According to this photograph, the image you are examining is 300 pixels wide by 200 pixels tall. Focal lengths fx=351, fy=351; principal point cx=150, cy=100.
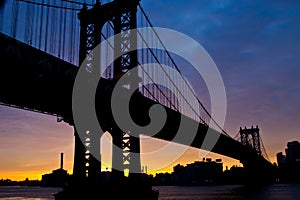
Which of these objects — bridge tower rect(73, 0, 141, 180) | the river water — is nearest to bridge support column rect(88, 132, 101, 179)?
bridge tower rect(73, 0, 141, 180)

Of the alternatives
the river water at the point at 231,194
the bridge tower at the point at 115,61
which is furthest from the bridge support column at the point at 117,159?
the river water at the point at 231,194

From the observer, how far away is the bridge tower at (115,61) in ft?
77.4

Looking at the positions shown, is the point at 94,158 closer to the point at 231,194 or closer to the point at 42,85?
→ the point at 42,85

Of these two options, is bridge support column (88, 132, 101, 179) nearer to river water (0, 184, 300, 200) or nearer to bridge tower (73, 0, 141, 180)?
bridge tower (73, 0, 141, 180)

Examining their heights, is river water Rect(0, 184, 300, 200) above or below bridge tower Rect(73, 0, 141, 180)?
below

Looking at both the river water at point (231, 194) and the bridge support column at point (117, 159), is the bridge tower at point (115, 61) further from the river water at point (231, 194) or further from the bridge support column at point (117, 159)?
the river water at point (231, 194)

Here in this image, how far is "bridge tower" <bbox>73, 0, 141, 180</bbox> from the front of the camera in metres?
23.6

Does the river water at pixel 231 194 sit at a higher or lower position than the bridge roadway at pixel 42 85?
lower

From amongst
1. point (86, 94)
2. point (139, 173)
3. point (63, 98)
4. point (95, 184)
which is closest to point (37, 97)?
point (63, 98)

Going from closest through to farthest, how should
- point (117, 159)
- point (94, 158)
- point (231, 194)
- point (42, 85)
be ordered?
1. point (42, 85)
2. point (94, 158)
3. point (117, 159)
4. point (231, 194)

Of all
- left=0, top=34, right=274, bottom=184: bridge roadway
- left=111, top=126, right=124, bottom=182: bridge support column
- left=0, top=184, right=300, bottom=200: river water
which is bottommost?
left=0, top=184, right=300, bottom=200: river water

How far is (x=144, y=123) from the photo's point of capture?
103 feet

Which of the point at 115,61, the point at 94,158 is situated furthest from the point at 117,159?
the point at 115,61

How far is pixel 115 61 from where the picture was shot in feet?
83.9
